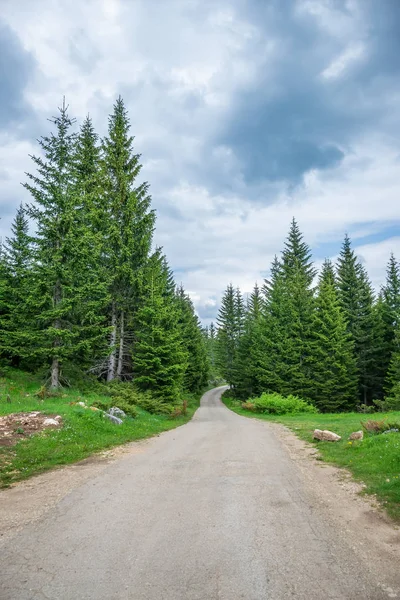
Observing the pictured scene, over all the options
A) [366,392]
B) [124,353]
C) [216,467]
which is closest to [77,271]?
[124,353]

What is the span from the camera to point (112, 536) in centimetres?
474

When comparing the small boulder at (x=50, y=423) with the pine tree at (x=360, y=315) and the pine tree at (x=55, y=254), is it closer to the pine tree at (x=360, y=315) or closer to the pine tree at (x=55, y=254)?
the pine tree at (x=55, y=254)

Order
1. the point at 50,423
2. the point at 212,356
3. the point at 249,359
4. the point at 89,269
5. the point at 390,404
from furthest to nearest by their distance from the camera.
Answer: the point at 212,356 → the point at 249,359 → the point at 390,404 → the point at 89,269 → the point at 50,423

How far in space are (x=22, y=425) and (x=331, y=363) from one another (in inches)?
1136

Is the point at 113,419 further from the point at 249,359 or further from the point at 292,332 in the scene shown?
the point at 249,359

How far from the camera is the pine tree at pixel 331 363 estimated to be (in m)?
32.5

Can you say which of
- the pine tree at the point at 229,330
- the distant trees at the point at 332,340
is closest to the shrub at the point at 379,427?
the distant trees at the point at 332,340

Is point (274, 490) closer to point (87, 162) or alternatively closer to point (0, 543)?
point (0, 543)

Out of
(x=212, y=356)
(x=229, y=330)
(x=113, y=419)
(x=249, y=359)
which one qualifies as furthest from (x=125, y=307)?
(x=212, y=356)

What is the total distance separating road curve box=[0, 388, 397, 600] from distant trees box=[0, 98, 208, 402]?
12.9 metres

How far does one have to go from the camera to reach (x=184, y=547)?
14.4 feet

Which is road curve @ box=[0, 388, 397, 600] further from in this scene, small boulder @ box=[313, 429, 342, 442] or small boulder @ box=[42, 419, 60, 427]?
small boulder @ box=[313, 429, 342, 442]

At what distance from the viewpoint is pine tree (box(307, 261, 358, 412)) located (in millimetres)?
32469

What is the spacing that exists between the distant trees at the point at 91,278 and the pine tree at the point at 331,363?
1602cm
